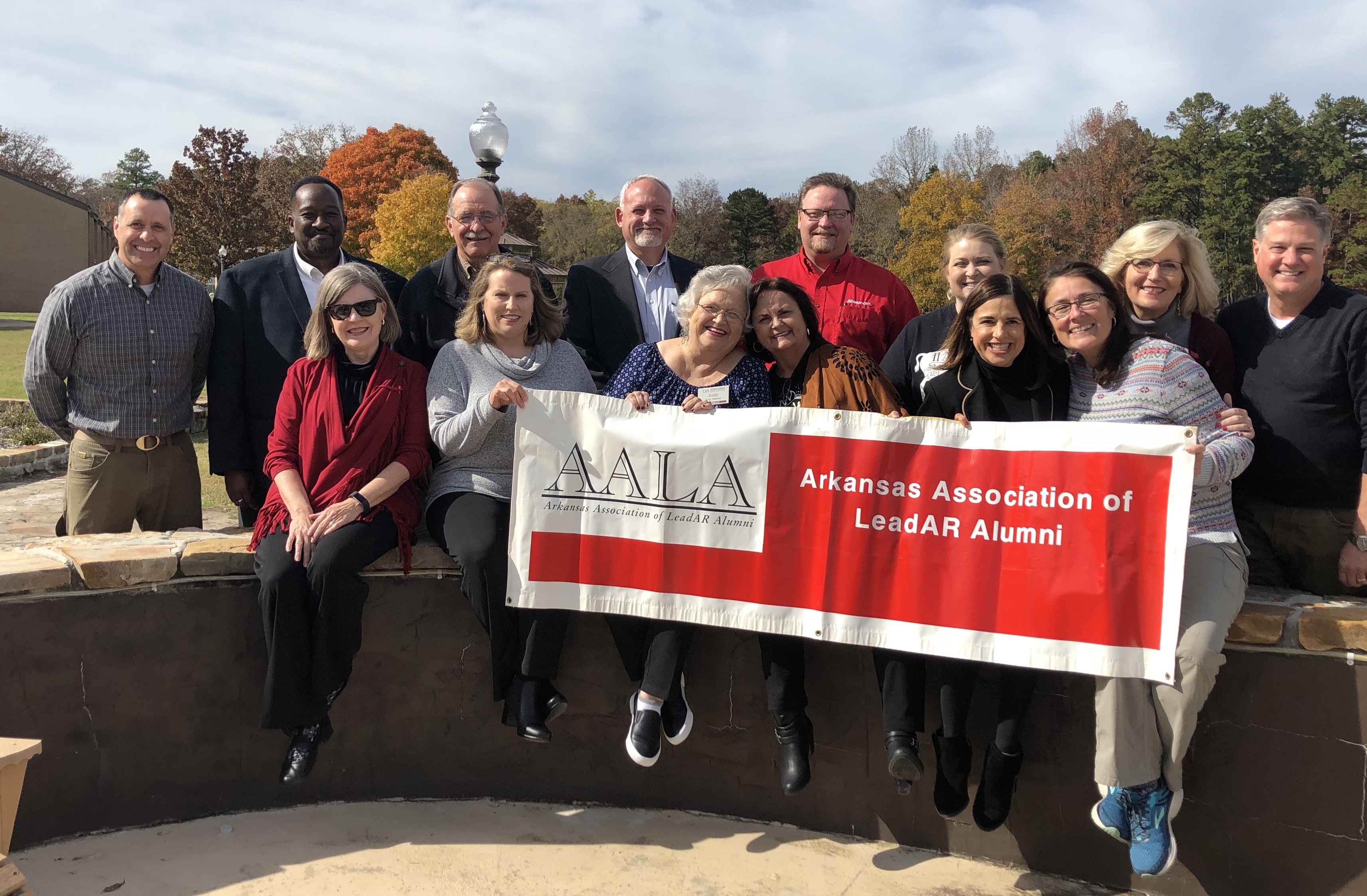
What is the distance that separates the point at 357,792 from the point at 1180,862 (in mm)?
3328

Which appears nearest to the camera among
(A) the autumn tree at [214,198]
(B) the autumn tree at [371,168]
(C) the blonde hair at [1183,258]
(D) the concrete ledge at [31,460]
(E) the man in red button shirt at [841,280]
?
(C) the blonde hair at [1183,258]

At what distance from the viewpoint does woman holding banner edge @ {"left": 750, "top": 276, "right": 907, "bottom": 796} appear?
3482 millimetres

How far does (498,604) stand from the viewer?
379cm

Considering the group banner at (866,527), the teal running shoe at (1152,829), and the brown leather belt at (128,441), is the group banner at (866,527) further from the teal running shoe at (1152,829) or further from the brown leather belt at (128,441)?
the brown leather belt at (128,441)

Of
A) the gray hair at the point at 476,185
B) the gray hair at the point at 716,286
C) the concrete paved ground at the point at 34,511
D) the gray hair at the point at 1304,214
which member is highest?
the gray hair at the point at 476,185

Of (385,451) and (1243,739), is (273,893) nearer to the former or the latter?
(385,451)

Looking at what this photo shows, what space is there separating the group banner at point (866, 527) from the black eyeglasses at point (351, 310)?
2.61 ft

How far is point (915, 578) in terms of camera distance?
3.45m

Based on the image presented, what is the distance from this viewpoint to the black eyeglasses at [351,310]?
391cm

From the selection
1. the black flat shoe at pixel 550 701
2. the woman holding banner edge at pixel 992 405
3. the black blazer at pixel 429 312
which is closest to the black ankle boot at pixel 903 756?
the woman holding banner edge at pixel 992 405

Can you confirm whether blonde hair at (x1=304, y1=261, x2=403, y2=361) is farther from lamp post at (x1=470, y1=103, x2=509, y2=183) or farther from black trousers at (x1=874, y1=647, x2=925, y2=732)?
lamp post at (x1=470, y1=103, x2=509, y2=183)

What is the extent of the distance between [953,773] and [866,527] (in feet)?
3.22

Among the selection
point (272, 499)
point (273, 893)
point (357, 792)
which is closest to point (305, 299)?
point (272, 499)

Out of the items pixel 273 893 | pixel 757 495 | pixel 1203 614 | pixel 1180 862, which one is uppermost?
pixel 757 495
